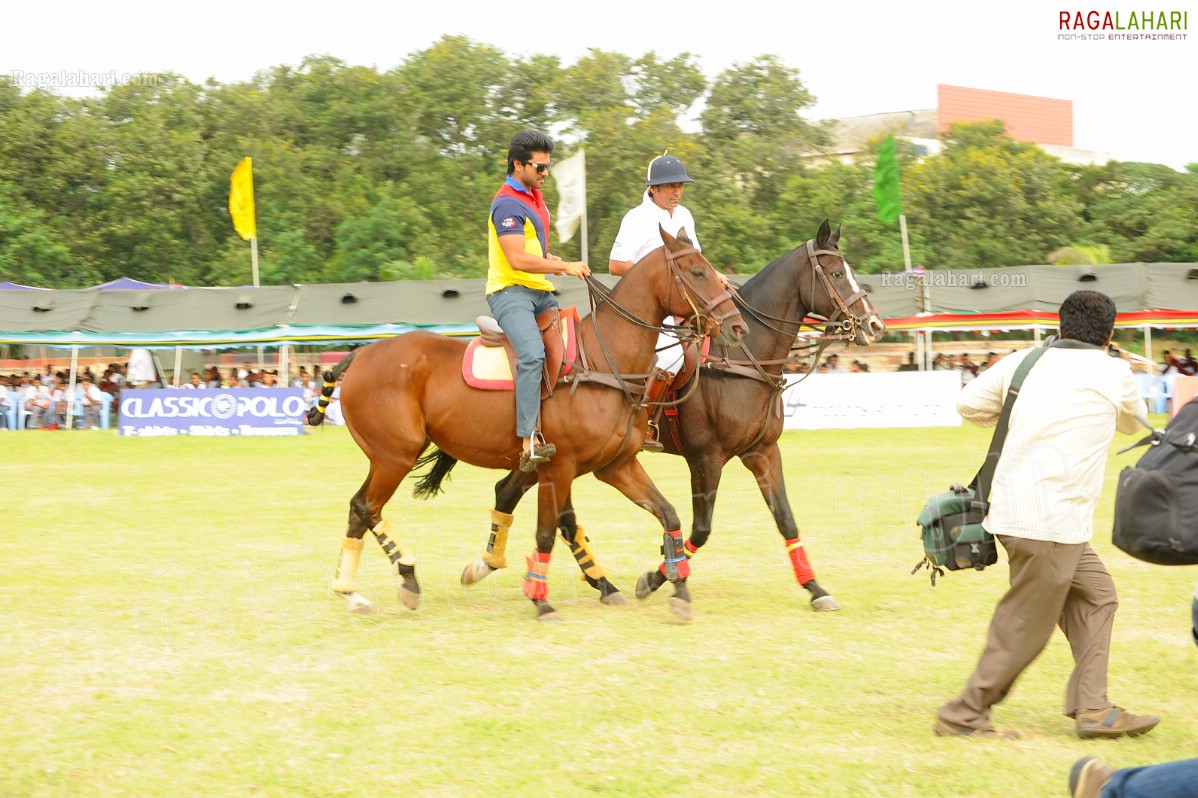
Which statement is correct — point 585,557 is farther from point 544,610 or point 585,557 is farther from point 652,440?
point 652,440

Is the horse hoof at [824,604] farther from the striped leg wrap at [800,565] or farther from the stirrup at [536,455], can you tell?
the stirrup at [536,455]

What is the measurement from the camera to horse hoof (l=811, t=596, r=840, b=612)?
7.88 metres

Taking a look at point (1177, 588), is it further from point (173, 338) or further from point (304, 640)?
point (173, 338)

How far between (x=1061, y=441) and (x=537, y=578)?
3759mm

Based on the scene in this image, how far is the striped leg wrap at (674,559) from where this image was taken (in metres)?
7.70

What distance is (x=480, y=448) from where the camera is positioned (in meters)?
7.94

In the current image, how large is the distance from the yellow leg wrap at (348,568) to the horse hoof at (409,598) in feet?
1.08

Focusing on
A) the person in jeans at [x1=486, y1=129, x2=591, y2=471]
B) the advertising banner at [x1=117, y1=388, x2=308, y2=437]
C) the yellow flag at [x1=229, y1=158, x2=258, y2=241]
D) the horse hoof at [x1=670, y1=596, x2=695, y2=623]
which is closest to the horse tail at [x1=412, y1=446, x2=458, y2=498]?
the person in jeans at [x1=486, y1=129, x2=591, y2=471]

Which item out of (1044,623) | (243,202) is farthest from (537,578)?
(243,202)

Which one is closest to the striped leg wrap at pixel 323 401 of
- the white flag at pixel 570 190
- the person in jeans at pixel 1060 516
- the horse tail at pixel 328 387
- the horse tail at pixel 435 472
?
the horse tail at pixel 328 387

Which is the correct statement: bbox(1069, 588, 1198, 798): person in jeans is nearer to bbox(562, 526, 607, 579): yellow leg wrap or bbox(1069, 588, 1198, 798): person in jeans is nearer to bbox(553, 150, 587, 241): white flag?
bbox(562, 526, 607, 579): yellow leg wrap

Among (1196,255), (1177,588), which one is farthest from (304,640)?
(1196,255)

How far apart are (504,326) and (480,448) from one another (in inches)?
34.5

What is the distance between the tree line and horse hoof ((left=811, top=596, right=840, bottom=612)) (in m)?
37.8
